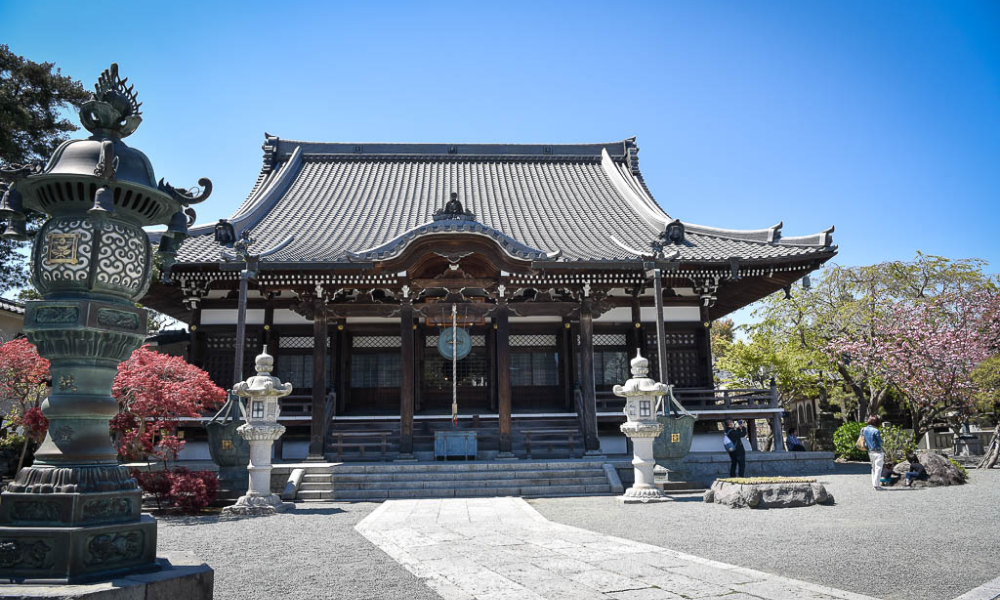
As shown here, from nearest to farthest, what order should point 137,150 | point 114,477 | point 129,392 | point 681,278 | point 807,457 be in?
point 114,477 → point 137,150 → point 129,392 → point 807,457 → point 681,278

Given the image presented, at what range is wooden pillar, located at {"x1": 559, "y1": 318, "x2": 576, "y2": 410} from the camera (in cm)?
1641

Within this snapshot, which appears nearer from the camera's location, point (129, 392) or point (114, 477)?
point (114, 477)

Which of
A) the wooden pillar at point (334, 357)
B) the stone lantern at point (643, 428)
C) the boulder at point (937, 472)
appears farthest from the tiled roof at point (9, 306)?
the boulder at point (937, 472)

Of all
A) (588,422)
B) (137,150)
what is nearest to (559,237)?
(588,422)

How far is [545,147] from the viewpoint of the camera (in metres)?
23.5

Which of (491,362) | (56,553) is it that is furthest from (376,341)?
(56,553)

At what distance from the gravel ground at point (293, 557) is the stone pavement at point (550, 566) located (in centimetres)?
25

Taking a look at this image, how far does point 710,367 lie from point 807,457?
3.23m

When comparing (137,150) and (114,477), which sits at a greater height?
(137,150)

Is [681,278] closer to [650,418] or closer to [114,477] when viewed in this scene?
[650,418]

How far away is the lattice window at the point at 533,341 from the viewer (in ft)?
55.3

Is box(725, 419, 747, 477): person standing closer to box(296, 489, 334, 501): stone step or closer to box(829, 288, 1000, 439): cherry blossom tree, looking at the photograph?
box(296, 489, 334, 501): stone step

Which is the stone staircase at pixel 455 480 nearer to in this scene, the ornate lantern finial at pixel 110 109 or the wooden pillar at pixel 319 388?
the wooden pillar at pixel 319 388

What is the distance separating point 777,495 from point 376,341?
10835 mm
